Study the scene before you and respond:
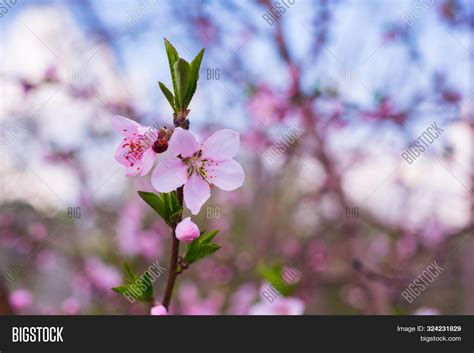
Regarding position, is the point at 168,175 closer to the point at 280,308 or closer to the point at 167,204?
the point at 167,204

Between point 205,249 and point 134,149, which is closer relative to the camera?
point 205,249

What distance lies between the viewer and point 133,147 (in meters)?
1.06

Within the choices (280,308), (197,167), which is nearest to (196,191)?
(197,167)

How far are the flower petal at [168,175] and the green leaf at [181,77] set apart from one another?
0.14 m

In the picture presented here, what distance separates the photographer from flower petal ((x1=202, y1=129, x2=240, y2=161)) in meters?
1.06

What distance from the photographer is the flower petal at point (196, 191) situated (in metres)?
0.98

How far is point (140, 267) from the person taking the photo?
460cm

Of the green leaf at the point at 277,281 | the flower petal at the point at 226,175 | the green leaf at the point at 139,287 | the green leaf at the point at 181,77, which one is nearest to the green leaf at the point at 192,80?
the green leaf at the point at 181,77

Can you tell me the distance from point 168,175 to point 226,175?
18cm

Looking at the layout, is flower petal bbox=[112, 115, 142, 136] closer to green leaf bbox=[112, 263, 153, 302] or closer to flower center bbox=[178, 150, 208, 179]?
flower center bbox=[178, 150, 208, 179]

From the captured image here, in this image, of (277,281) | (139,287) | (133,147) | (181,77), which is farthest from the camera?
(277,281)
